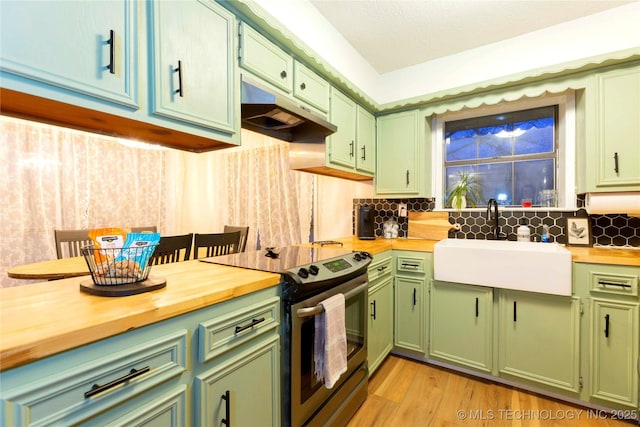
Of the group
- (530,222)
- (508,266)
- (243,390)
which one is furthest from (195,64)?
(530,222)

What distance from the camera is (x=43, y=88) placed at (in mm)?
826

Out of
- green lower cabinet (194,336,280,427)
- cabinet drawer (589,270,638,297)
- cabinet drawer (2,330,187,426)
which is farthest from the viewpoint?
cabinet drawer (589,270,638,297)

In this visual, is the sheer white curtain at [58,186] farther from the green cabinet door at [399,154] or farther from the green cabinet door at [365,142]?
the green cabinet door at [399,154]

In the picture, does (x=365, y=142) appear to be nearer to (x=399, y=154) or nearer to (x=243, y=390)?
(x=399, y=154)

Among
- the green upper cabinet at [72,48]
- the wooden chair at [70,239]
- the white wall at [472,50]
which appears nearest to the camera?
the green upper cabinet at [72,48]

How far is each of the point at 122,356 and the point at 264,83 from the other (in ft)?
4.45

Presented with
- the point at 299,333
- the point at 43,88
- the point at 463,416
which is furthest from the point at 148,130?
the point at 463,416

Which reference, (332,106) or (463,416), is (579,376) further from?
(332,106)

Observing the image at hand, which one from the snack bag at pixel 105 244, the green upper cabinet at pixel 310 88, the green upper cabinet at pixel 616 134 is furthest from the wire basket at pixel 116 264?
the green upper cabinet at pixel 616 134

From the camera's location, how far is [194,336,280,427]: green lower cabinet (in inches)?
35.7

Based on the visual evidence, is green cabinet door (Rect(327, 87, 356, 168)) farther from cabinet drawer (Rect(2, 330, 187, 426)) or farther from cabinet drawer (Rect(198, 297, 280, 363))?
cabinet drawer (Rect(2, 330, 187, 426))

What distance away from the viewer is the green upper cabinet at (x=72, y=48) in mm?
771

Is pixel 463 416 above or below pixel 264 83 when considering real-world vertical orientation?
below

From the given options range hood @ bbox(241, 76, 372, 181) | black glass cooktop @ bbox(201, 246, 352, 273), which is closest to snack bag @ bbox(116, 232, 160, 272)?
black glass cooktop @ bbox(201, 246, 352, 273)
